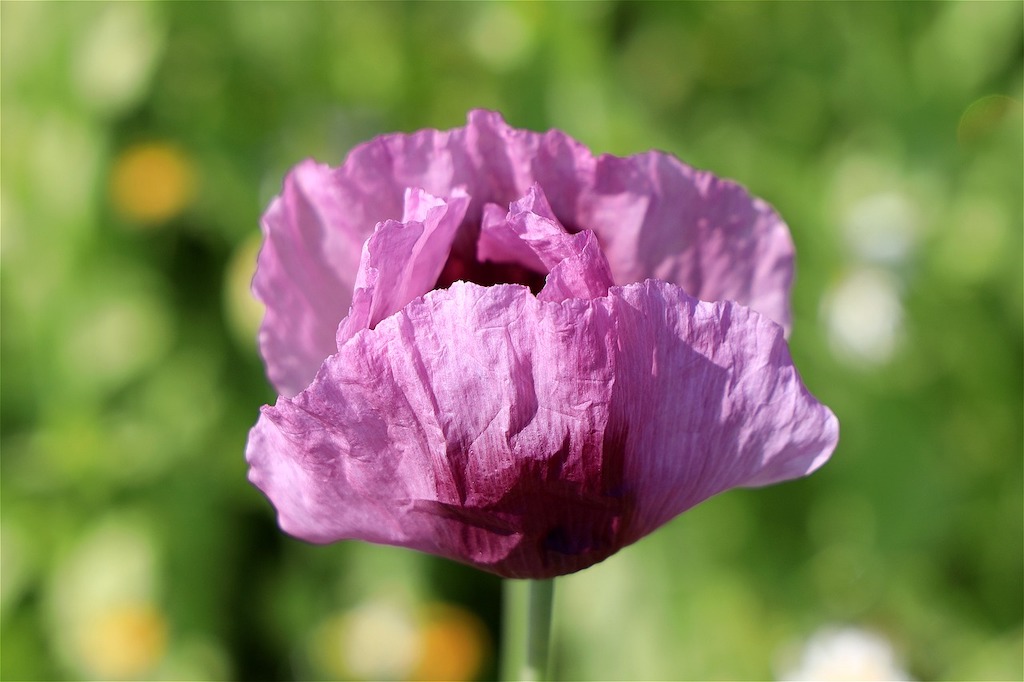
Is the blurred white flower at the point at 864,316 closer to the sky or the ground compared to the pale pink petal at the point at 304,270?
closer to the ground

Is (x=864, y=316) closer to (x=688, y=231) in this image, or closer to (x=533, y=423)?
(x=688, y=231)

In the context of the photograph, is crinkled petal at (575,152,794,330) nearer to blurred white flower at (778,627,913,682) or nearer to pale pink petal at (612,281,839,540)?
pale pink petal at (612,281,839,540)

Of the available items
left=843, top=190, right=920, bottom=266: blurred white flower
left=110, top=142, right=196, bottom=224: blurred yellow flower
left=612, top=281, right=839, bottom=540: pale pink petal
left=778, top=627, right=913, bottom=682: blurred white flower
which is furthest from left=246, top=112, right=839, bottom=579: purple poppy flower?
left=110, top=142, right=196, bottom=224: blurred yellow flower

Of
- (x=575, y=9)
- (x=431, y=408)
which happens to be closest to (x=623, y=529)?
(x=431, y=408)

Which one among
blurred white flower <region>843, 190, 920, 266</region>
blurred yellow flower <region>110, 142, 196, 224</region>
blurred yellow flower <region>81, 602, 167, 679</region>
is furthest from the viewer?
blurred yellow flower <region>110, 142, 196, 224</region>

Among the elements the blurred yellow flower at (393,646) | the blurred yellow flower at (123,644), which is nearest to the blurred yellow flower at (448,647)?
the blurred yellow flower at (393,646)

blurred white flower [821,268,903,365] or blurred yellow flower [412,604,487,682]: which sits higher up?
blurred white flower [821,268,903,365]

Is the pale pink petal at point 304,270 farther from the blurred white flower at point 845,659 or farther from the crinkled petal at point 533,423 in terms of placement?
the blurred white flower at point 845,659

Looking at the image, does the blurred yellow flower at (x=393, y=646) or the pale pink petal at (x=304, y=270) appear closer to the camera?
the pale pink petal at (x=304, y=270)
